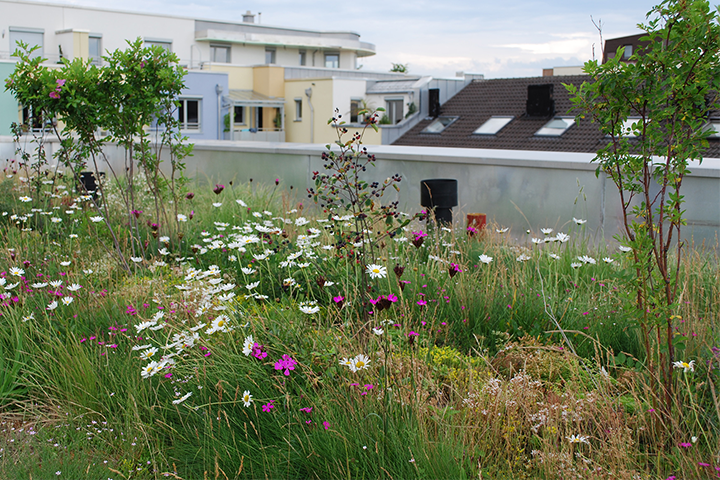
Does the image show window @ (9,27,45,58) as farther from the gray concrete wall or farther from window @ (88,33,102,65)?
the gray concrete wall

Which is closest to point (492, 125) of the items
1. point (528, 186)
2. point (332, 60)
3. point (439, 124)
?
point (439, 124)

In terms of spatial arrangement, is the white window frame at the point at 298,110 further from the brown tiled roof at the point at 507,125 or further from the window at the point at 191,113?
the brown tiled roof at the point at 507,125

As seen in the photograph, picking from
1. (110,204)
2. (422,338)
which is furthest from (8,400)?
(110,204)

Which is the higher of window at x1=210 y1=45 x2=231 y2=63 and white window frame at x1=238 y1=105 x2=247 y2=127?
window at x1=210 y1=45 x2=231 y2=63

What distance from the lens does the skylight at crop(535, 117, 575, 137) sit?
2337 cm

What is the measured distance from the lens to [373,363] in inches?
113

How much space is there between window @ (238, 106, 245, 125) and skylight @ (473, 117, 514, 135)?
57.7 feet

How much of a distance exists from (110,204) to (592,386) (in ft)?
19.7

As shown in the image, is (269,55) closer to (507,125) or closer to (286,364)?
(507,125)

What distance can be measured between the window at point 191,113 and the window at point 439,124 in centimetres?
1320

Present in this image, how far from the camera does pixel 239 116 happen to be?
3881 centimetres

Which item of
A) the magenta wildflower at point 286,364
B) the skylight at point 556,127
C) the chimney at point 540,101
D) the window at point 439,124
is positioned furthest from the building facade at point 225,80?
the magenta wildflower at point 286,364

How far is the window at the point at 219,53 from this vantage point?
45.3 meters

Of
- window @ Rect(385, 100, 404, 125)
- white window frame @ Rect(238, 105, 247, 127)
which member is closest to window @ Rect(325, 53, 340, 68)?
white window frame @ Rect(238, 105, 247, 127)
